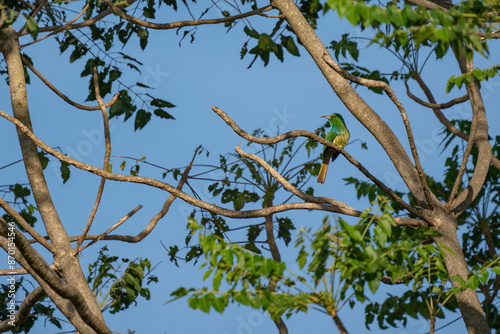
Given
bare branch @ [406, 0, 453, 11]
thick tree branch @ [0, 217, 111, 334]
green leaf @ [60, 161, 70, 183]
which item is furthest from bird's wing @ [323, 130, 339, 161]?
thick tree branch @ [0, 217, 111, 334]

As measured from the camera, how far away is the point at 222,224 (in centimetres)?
661

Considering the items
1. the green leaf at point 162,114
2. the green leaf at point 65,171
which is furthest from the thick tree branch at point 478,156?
the green leaf at point 65,171

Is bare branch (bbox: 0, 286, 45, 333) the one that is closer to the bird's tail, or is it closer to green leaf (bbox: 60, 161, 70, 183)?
green leaf (bbox: 60, 161, 70, 183)

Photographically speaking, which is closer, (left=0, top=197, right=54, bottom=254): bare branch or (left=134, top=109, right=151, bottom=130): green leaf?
(left=0, top=197, right=54, bottom=254): bare branch

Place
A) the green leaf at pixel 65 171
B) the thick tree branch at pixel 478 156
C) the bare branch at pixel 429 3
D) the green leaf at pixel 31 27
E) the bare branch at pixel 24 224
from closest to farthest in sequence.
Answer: the green leaf at pixel 31 27 < the bare branch at pixel 24 224 < the thick tree branch at pixel 478 156 < the bare branch at pixel 429 3 < the green leaf at pixel 65 171

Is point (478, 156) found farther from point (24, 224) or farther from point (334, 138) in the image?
point (24, 224)

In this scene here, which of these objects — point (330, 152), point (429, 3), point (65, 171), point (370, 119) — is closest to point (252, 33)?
Result: point (330, 152)

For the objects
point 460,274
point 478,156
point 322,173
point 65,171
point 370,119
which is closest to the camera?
point 460,274

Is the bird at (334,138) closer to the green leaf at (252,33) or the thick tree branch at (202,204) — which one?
the green leaf at (252,33)

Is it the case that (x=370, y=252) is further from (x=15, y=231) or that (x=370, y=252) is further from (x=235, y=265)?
(x=15, y=231)

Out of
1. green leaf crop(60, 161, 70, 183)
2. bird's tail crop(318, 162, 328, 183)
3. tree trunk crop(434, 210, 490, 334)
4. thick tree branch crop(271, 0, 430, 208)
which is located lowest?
tree trunk crop(434, 210, 490, 334)

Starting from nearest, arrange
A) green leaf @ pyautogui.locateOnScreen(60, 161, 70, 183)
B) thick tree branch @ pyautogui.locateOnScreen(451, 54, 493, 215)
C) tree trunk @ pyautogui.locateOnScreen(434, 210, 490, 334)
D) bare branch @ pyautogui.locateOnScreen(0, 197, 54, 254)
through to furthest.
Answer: tree trunk @ pyautogui.locateOnScreen(434, 210, 490, 334) < bare branch @ pyautogui.locateOnScreen(0, 197, 54, 254) < thick tree branch @ pyautogui.locateOnScreen(451, 54, 493, 215) < green leaf @ pyautogui.locateOnScreen(60, 161, 70, 183)

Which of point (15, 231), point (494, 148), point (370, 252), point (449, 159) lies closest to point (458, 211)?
point (370, 252)

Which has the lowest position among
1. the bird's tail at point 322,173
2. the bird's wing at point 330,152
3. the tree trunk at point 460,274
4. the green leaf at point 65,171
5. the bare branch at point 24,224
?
the tree trunk at point 460,274
